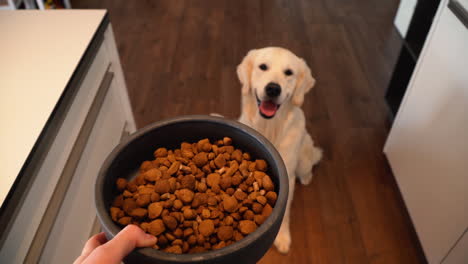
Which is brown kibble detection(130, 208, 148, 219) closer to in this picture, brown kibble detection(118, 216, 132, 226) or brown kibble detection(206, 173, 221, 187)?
brown kibble detection(118, 216, 132, 226)

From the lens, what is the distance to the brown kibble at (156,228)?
0.57m

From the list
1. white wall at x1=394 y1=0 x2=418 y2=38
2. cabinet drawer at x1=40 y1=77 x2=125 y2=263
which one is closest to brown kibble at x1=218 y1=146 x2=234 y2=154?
cabinet drawer at x1=40 y1=77 x2=125 y2=263

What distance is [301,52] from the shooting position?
2617mm

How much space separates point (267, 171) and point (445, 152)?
929 millimetres

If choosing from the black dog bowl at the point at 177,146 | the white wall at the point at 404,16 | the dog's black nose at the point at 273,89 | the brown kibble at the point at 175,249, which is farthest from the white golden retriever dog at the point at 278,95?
the white wall at the point at 404,16

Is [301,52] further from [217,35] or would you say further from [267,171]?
[267,171]

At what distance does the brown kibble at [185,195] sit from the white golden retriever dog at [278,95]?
2.34ft

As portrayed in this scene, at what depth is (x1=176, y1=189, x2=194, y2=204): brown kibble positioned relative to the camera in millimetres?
620

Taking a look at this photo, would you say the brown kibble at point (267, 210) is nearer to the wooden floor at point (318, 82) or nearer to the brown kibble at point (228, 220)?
the brown kibble at point (228, 220)

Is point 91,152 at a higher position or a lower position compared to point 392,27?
higher

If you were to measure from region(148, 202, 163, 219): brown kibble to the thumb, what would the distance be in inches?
2.8

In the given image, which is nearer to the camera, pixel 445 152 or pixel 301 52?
pixel 445 152

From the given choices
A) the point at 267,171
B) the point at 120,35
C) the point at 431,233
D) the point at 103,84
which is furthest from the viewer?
the point at 120,35

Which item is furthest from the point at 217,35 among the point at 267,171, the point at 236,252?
the point at 236,252
